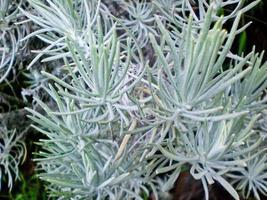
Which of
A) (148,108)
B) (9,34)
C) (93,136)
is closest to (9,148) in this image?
(9,34)

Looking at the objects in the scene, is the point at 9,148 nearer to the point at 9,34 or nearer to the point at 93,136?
the point at 9,34

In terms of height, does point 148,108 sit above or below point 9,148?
above

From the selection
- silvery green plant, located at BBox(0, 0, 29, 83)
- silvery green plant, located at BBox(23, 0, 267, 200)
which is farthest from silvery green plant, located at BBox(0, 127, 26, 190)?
silvery green plant, located at BBox(23, 0, 267, 200)

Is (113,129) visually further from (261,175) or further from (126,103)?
(261,175)

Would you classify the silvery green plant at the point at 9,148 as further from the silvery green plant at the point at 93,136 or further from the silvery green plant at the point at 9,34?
the silvery green plant at the point at 93,136

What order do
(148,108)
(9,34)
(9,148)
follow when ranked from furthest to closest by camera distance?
(9,148) → (9,34) → (148,108)

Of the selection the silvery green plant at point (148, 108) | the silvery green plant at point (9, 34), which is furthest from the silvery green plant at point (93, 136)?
the silvery green plant at point (9, 34)

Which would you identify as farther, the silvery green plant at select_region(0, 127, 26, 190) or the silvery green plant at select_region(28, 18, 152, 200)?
the silvery green plant at select_region(0, 127, 26, 190)

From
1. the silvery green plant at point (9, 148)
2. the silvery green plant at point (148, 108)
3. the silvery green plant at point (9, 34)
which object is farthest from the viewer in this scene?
the silvery green plant at point (9, 148)

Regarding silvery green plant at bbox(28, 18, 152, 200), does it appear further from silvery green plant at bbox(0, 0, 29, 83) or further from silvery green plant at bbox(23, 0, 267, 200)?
silvery green plant at bbox(0, 0, 29, 83)
